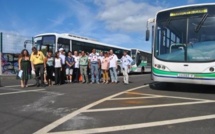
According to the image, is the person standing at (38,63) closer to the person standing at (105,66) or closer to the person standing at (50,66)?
the person standing at (50,66)

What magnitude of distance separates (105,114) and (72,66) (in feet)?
32.5

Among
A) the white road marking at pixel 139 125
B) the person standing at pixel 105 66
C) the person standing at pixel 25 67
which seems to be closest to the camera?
the white road marking at pixel 139 125

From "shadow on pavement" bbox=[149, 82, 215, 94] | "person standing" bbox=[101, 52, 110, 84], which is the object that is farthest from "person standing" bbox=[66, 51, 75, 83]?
"shadow on pavement" bbox=[149, 82, 215, 94]

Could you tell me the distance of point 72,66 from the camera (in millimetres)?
17969

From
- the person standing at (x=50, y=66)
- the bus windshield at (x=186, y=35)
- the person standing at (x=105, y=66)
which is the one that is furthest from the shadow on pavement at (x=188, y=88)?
the person standing at (x=50, y=66)

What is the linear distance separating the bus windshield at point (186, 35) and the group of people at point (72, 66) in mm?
3848

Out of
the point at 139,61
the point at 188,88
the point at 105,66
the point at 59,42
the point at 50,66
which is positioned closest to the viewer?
the point at 188,88

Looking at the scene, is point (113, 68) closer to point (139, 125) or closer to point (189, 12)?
point (189, 12)

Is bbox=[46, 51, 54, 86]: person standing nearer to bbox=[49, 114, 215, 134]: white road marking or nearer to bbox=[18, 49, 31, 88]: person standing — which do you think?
bbox=[18, 49, 31, 88]: person standing

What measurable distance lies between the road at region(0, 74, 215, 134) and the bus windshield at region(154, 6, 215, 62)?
2.19 metres

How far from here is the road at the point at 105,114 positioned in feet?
22.4

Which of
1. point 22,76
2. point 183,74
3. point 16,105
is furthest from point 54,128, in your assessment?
point 22,76

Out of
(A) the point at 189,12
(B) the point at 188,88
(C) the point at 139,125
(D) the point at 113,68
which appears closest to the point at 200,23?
(A) the point at 189,12

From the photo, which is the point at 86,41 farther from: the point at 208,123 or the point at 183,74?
the point at 208,123
